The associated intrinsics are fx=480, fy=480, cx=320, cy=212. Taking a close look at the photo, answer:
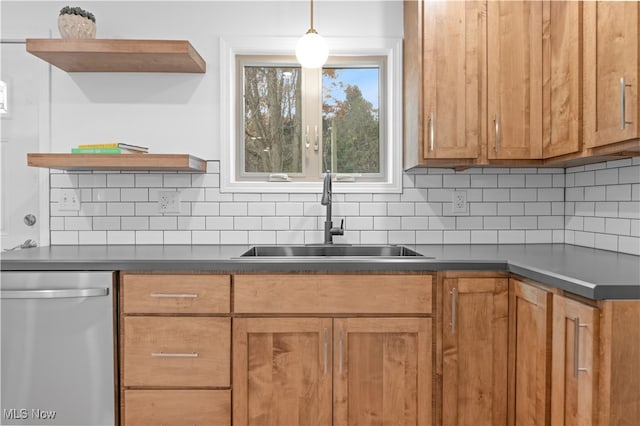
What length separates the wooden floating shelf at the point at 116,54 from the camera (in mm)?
2240

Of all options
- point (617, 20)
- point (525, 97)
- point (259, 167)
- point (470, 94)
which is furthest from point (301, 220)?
point (617, 20)

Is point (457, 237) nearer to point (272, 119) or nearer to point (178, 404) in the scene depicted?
point (272, 119)

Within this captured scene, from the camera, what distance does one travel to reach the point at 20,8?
2.58 m

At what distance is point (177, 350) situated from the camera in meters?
1.95

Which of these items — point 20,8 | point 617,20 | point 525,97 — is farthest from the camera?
point 20,8

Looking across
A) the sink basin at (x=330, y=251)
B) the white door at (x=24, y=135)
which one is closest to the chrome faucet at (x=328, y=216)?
the sink basin at (x=330, y=251)

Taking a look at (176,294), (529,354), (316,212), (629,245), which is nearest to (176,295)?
(176,294)

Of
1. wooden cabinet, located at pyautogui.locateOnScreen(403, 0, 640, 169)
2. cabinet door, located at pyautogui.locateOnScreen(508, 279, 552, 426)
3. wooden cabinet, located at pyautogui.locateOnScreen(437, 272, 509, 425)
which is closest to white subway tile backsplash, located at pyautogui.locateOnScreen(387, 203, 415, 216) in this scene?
wooden cabinet, located at pyautogui.locateOnScreen(403, 0, 640, 169)

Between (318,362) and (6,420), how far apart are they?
130cm

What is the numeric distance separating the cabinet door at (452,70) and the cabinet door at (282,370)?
1.04m

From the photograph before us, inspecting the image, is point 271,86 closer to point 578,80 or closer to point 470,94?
point 470,94

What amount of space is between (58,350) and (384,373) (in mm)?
1321

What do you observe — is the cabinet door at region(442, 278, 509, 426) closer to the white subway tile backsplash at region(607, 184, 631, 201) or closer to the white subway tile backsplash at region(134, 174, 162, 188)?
the white subway tile backsplash at region(607, 184, 631, 201)

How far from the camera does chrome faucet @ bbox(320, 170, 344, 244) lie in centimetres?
239
